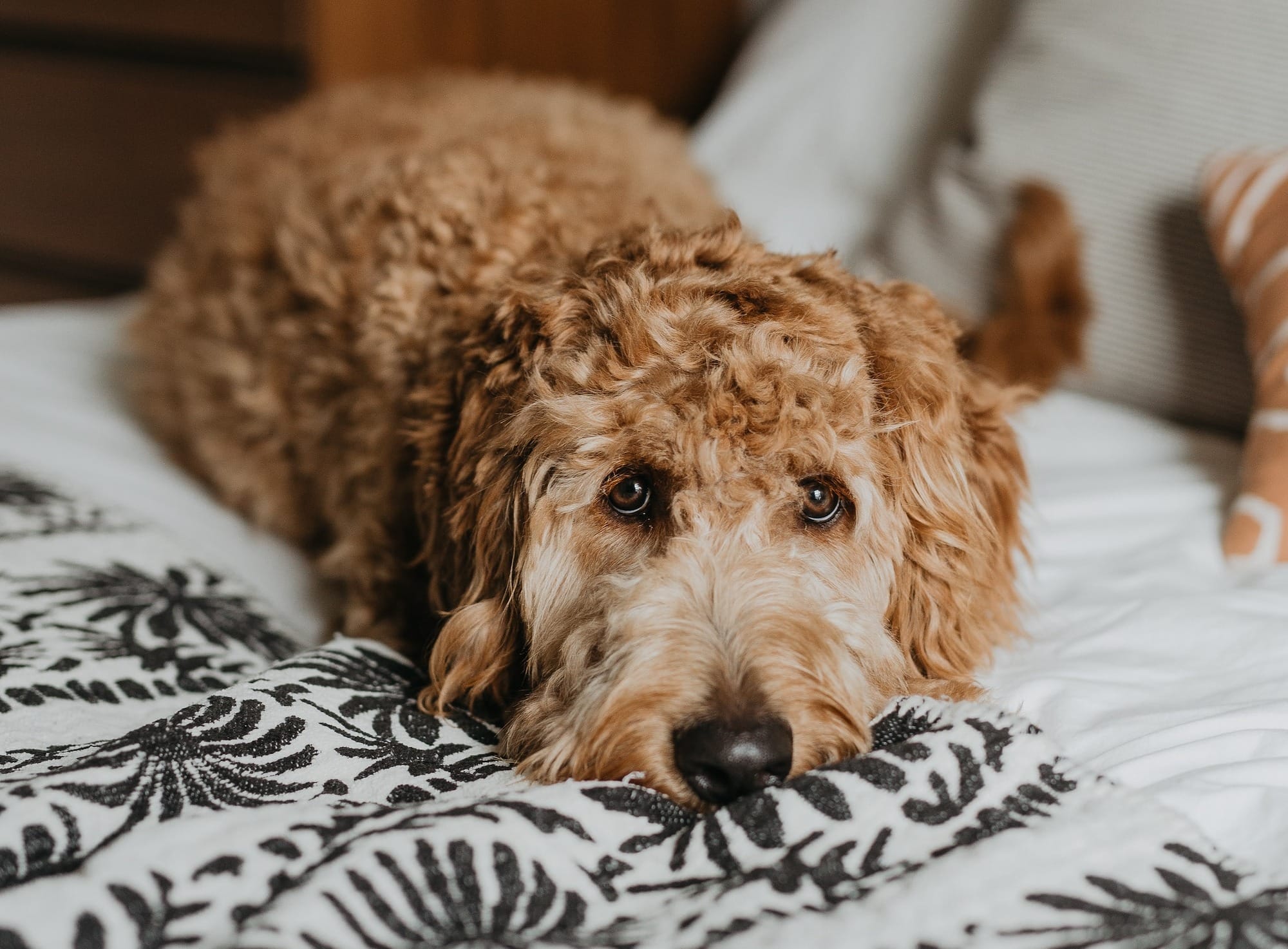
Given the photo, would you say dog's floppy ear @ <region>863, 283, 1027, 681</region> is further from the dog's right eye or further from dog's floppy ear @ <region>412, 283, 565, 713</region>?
dog's floppy ear @ <region>412, 283, 565, 713</region>

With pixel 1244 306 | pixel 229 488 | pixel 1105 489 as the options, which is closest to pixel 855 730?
pixel 1105 489

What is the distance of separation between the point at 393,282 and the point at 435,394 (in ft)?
1.07

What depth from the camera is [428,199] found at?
195 cm

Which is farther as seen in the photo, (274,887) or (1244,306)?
(1244,306)

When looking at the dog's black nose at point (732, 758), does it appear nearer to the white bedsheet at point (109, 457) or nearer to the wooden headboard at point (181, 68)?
the white bedsheet at point (109, 457)

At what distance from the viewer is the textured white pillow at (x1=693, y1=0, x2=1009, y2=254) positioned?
9.86 feet

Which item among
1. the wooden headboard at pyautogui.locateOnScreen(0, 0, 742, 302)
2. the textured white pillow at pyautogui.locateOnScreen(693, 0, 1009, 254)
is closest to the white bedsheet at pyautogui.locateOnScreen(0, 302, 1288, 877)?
the textured white pillow at pyautogui.locateOnScreen(693, 0, 1009, 254)

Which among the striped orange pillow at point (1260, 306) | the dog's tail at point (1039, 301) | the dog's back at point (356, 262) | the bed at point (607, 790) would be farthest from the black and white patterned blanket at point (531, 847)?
the dog's tail at point (1039, 301)

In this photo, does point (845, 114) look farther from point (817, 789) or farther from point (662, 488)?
point (817, 789)

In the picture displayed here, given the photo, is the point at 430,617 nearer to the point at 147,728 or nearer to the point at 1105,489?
the point at 147,728

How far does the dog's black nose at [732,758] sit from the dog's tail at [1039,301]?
126 centimetres

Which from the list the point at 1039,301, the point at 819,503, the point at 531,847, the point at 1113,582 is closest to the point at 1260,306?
the point at 1039,301

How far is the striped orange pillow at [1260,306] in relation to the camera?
5.73 ft

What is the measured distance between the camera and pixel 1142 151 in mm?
2201
